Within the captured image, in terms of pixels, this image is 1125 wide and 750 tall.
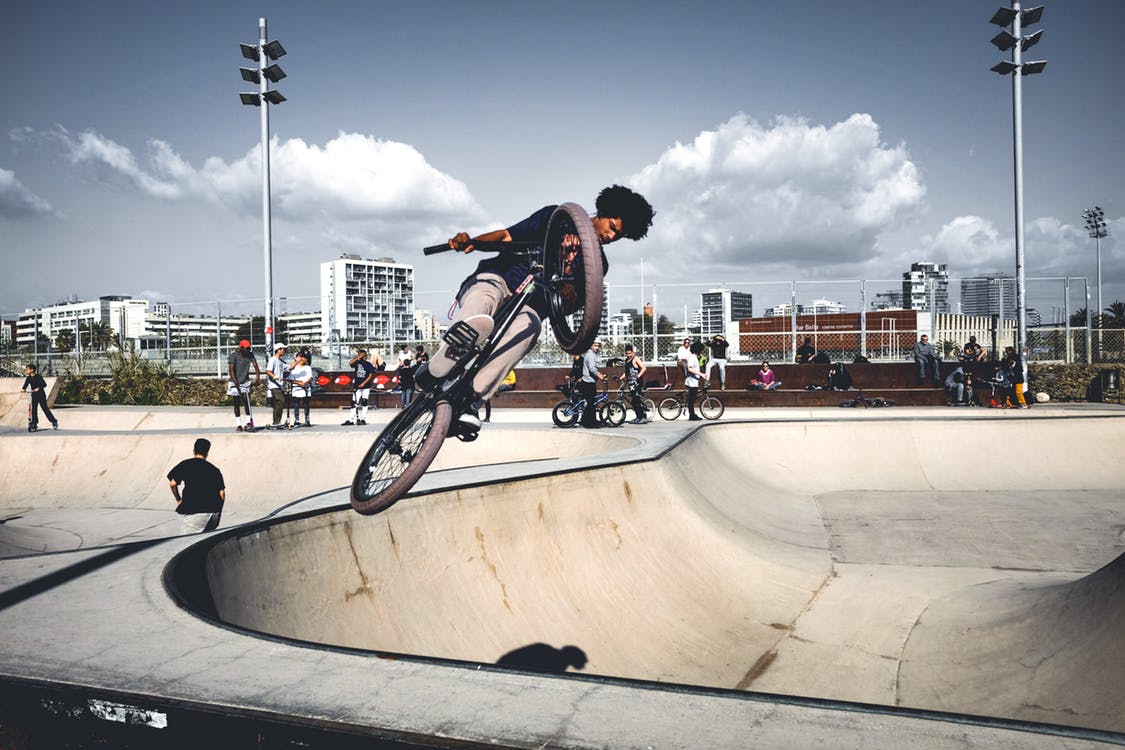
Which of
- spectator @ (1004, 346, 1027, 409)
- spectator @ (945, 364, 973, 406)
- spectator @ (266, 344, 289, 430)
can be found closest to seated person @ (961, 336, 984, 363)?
spectator @ (945, 364, 973, 406)

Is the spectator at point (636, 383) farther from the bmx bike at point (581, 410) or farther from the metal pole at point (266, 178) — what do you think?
the metal pole at point (266, 178)

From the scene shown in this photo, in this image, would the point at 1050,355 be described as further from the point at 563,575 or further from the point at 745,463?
the point at 563,575

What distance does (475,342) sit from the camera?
4594 mm

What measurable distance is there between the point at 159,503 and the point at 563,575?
7.45 meters

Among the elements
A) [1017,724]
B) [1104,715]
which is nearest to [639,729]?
[1017,724]

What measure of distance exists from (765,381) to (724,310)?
346cm

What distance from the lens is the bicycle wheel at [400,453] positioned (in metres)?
4.29

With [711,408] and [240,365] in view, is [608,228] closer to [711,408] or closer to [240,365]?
[240,365]

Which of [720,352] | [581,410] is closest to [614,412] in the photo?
[581,410]

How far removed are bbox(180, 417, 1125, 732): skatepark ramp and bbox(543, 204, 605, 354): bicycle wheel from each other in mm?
1852

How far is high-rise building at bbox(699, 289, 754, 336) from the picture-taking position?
2136cm

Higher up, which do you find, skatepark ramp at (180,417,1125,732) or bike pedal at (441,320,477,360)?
bike pedal at (441,320,477,360)

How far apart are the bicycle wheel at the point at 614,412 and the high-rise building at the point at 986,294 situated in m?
11.5

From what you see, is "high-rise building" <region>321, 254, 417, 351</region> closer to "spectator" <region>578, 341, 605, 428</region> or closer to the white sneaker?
"spectator" <region>578, 341, 605, 428</region>
